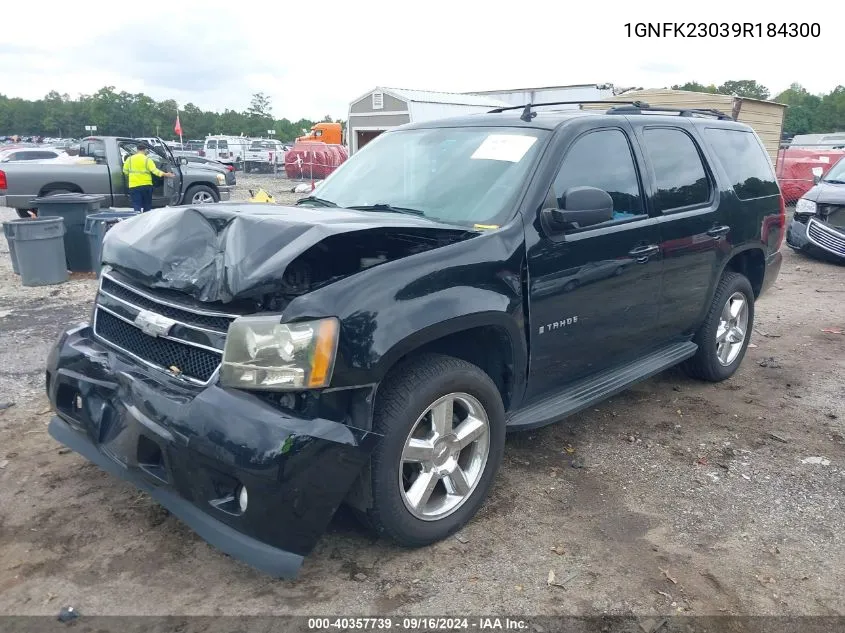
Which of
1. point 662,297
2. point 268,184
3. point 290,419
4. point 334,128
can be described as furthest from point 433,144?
point 334,128

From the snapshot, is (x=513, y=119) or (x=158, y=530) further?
(x=513, y=119)

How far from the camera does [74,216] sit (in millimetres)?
9195

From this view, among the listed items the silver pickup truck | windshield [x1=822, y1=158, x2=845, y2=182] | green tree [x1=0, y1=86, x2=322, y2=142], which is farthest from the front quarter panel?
green tree [x1=0, y1=86, x2=322, y2=142]

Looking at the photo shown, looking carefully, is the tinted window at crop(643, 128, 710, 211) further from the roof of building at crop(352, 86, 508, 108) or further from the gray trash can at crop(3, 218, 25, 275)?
the roof of building at crop(352, 86, 508, 108)

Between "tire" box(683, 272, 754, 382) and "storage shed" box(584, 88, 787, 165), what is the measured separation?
13.0 metres

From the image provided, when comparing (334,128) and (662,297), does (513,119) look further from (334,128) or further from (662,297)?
(334,128)

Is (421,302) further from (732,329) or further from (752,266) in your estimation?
(752,266)

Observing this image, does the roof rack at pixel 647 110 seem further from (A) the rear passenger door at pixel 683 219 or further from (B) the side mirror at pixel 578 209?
(B) the side mirror at pixel 578 209

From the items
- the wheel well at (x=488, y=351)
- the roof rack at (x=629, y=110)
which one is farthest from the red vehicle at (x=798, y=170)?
the wheel well at (x=488, y=351)

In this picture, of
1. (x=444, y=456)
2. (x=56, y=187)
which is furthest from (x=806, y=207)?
(x=56, y=187)

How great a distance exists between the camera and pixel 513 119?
394 cm

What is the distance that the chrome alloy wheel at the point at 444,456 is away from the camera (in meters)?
2.98

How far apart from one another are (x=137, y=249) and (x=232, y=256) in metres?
0.67

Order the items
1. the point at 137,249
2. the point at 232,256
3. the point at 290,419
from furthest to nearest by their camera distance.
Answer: the point at 137,249, the point at 232,256, the point at 290,419
